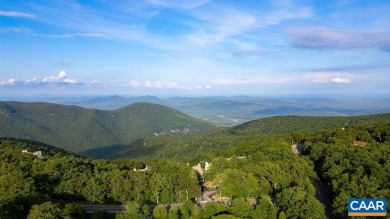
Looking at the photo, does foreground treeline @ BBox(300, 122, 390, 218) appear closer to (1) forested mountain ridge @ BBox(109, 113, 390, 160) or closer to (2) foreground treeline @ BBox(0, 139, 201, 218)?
(2) foreground treeline @ BBox(0, 139, 201, 218)

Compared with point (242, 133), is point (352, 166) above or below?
above

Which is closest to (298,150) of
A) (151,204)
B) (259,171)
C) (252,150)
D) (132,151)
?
(252,150)

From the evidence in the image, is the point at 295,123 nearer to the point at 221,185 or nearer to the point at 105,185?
the point at 221,185

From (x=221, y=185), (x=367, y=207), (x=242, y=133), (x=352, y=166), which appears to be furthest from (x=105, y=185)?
(x=242, y=133)

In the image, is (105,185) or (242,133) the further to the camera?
(242,133)

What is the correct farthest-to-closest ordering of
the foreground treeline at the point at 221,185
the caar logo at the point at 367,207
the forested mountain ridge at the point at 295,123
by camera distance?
the forested mountain ridge at the point at 295,123, the foreground treeline at the point at 221,185, the caar logo at the point at 367,207

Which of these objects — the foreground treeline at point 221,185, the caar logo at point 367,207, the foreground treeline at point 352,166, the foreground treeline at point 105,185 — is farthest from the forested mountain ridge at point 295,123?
the caar logo at point 367,207

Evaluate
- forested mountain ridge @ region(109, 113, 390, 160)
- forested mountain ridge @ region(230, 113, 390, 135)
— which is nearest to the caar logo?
forested mountain ridge @ region(109, 113, 390, 160)

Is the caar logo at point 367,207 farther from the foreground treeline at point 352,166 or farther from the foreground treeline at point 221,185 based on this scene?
the foreground treeline at point 221,185
